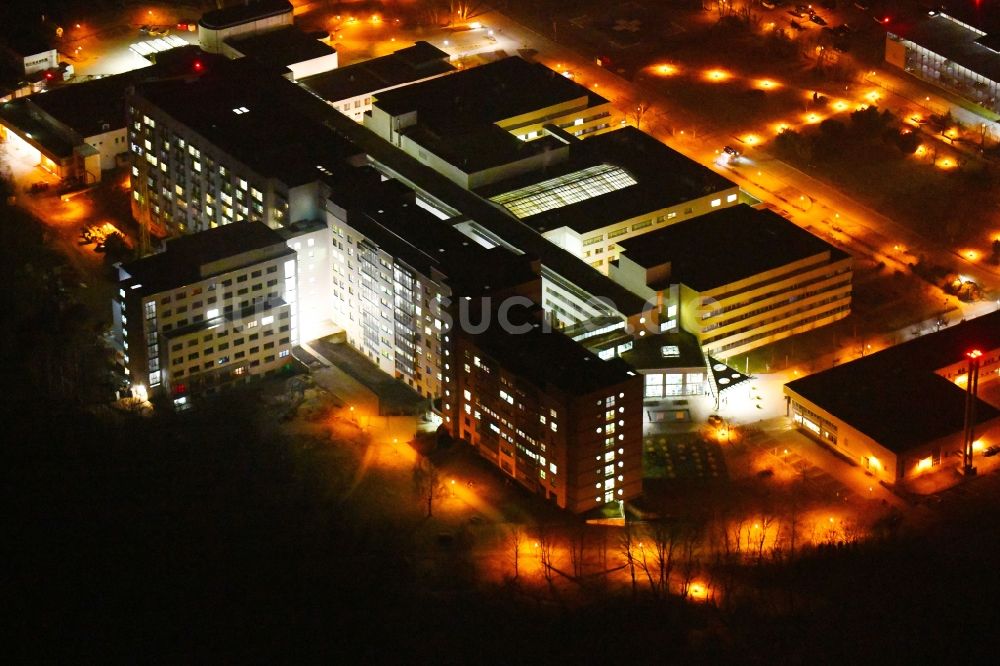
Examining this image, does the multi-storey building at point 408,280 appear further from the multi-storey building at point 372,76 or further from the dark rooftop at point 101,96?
the dark rooftop at point 101,96

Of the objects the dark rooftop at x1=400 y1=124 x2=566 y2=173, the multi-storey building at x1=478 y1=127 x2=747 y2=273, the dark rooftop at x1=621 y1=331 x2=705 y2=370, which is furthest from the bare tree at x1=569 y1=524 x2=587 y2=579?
the dark rooftop at x1=400 y1=124 x2=566 y2=173

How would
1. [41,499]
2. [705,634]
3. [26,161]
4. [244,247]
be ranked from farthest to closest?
[26,161], [244,247], [41,499], [705,634]

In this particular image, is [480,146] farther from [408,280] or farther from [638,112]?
[408,280]

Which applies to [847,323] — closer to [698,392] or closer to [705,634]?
[698,392]

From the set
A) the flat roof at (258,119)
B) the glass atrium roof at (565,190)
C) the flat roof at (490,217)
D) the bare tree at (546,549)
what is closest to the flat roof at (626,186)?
the glass atrium roof at (565,190)

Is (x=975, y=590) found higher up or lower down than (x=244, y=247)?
lower down

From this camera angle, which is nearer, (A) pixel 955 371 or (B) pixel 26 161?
(A) pixel 955 371

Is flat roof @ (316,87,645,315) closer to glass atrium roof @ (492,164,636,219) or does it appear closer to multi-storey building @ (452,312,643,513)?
glass atrium roof @ (492,164,636,219)

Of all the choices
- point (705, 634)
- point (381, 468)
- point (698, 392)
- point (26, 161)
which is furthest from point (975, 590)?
point (26, 161)
